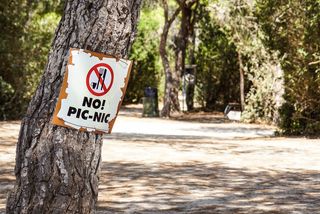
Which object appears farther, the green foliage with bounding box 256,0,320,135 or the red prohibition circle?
the green foliage with bounding box 256,0,320,135

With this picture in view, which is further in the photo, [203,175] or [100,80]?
[203,175]

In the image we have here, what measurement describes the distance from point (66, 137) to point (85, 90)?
31cm

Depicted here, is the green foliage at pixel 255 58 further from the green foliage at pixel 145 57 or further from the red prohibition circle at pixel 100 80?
the red prohibition circle at pixel 100 80

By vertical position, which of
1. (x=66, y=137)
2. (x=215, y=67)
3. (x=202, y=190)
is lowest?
(x=202, y=190)

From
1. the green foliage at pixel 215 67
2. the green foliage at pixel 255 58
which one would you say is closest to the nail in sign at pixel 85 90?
the green foliage at pixel 255 58

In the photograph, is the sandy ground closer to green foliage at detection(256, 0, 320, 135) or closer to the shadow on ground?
the shadow on ground

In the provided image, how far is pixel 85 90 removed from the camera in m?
3.90

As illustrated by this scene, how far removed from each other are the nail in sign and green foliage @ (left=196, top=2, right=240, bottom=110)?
1106 inches

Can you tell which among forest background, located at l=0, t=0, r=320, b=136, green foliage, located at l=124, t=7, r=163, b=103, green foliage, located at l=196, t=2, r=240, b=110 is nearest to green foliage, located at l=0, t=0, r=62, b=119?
forest background, located at l=0, t=0, r=320, b=136

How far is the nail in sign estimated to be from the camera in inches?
154

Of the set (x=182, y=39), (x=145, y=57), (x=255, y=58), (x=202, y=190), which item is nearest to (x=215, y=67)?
(x=182, y=39)

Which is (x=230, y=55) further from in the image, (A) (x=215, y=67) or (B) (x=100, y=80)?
(B) (x=100, y=80)

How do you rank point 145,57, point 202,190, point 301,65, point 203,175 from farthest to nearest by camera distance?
1. point 145,57
2. point 301,65
3. point 203,175
4. point 202,190

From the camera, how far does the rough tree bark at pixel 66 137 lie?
3.96 meters
